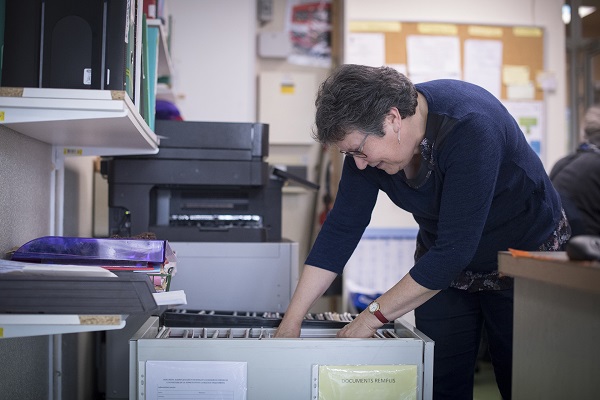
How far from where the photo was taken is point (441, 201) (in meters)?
1.37

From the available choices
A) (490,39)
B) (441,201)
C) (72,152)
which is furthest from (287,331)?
(490,39)

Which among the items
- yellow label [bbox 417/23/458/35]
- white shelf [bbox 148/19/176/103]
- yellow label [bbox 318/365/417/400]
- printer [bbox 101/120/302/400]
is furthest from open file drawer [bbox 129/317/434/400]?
yellow label [bbox 417/23/458/35]

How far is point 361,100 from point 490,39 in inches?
104

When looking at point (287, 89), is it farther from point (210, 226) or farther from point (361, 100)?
point (361, 100)

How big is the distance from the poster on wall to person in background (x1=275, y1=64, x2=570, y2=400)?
2.65 metres

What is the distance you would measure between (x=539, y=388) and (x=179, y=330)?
74 centimetres

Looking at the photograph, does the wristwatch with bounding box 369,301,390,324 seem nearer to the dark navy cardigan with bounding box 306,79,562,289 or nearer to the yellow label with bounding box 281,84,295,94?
the dark navy cardigan with bounding box 306,79,562,289

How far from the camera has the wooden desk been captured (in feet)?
Result: 3.09

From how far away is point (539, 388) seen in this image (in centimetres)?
106

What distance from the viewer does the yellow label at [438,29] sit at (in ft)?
12.1

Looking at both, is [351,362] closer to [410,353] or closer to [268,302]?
[410,353]

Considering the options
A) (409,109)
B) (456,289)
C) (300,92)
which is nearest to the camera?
(409,109)

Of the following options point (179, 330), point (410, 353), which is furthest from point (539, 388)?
point (179, 330)

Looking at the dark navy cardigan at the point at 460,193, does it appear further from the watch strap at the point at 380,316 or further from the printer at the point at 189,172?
the printer at the point at 189,172
